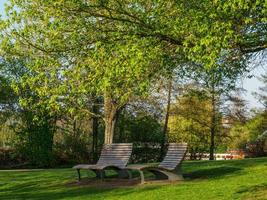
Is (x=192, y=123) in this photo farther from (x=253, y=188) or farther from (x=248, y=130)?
(x=253, y=188)

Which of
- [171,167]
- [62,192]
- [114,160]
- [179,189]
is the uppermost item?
[114,160]

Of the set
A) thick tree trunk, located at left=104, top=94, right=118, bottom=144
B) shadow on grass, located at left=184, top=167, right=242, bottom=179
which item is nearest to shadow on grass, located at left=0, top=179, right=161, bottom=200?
shadow on grass, located at left=184, top=167, right=242, bottom=179

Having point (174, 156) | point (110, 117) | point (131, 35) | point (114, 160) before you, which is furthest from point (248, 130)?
point (131, 35)

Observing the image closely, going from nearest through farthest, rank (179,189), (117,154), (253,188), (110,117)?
(253,188)
(179,189)
(117,154)
(110,117)

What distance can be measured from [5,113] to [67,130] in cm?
415

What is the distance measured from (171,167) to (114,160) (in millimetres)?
2654

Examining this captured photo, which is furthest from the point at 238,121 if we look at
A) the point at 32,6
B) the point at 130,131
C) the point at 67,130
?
the point at 32,6

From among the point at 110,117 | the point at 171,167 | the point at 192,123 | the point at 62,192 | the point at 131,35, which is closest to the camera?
the point at 131,35

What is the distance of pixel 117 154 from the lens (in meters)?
17.0

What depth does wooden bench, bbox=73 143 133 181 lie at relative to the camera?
635 inches

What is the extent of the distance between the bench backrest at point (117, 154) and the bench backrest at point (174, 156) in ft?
4.76

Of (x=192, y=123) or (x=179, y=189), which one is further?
(x=192, y=123)

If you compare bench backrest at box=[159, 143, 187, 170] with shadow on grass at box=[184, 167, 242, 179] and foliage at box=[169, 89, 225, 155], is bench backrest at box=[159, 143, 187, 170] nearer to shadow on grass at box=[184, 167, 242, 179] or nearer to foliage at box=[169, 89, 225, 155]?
shadow on grass at box=[184, 167, 242, 179]

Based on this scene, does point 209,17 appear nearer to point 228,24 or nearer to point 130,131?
point 228,24
